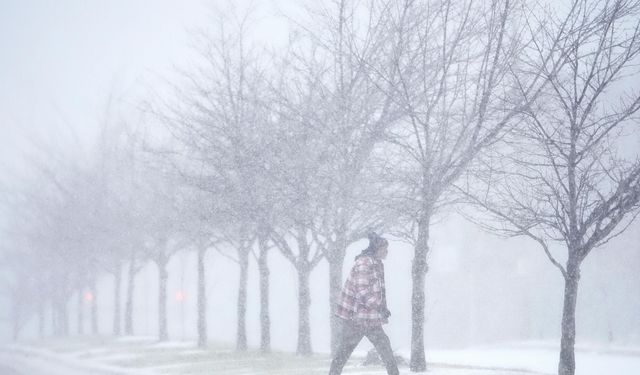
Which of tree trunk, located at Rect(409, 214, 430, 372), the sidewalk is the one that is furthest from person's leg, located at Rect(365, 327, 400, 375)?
tree trunk, located at Rect(409, 214, 430, 372)

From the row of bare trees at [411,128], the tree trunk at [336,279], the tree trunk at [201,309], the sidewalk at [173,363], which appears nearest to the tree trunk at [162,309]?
the sidewalk at [173,363]

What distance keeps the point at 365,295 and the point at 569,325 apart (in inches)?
109

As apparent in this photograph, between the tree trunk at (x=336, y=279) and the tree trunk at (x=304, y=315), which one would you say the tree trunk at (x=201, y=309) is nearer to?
the tree trunk at (x=304, y=315)

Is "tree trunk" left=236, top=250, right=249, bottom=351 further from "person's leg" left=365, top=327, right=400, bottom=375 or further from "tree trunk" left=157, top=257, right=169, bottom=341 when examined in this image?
"person's leg" left=365, top=327, right=400, bottom=375

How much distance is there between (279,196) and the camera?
1419cm

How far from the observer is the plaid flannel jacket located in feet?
28.5

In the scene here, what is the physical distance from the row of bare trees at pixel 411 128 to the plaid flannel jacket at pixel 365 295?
196 centimetres

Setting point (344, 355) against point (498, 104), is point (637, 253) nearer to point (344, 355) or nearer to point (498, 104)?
point (498, 104)

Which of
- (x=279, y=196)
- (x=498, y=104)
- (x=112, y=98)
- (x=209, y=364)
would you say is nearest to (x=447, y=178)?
(x=498, y=104)

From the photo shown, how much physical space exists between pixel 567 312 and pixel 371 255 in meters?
2.72

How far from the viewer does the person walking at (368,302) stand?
8.70 m

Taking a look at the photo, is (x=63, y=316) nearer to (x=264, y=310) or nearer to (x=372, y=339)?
(x=264, y=310)

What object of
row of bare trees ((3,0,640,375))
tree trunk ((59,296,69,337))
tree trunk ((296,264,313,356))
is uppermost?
row of bare trees ((3,0,640,375))

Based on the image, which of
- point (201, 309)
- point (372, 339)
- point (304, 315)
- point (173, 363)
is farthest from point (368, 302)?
point (201, 309)
